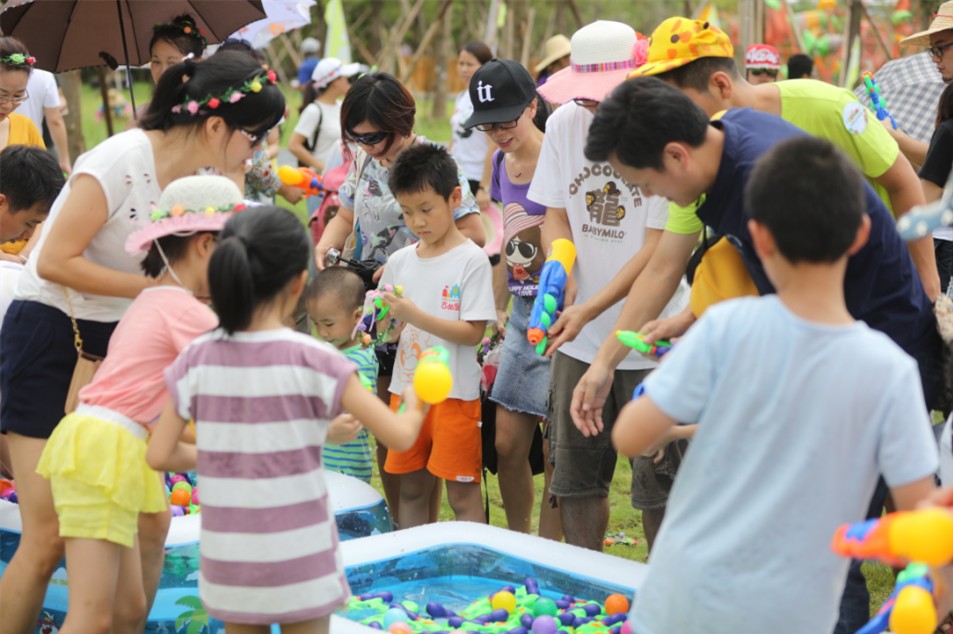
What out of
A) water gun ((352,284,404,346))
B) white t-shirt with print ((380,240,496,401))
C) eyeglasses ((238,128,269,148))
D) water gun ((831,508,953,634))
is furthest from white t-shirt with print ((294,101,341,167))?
water gun ((831,508,953,634))

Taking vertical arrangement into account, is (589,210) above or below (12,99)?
below

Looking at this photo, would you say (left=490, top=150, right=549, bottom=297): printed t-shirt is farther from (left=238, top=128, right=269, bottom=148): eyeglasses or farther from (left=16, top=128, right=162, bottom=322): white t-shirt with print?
(left=16, top=128, right=162, bottom=322): white t-shirt with print

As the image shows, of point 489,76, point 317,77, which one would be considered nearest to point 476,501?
point 489,76

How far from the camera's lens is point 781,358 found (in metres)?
2.18

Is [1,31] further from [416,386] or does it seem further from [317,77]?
[416,386]

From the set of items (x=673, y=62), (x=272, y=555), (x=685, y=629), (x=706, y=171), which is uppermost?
Answer: (x=673, y=62)

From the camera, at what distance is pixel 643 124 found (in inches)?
Answer: 106

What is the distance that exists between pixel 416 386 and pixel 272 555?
488mm

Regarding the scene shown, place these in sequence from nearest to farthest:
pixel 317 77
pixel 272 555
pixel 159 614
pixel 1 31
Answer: pixel 272 555 → pixel 159 614 → pixel 1 31 → pixel 317 77

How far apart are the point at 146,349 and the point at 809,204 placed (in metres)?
1.68

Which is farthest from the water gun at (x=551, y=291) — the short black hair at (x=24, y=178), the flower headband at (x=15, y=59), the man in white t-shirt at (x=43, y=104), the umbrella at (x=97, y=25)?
the man in white t-shirt at (x=43, y=104)

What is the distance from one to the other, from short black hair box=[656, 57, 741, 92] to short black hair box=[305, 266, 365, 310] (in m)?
1.64

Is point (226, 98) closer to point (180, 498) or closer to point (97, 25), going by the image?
point (180, 498)

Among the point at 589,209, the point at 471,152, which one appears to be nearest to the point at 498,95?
the point at 589,209
